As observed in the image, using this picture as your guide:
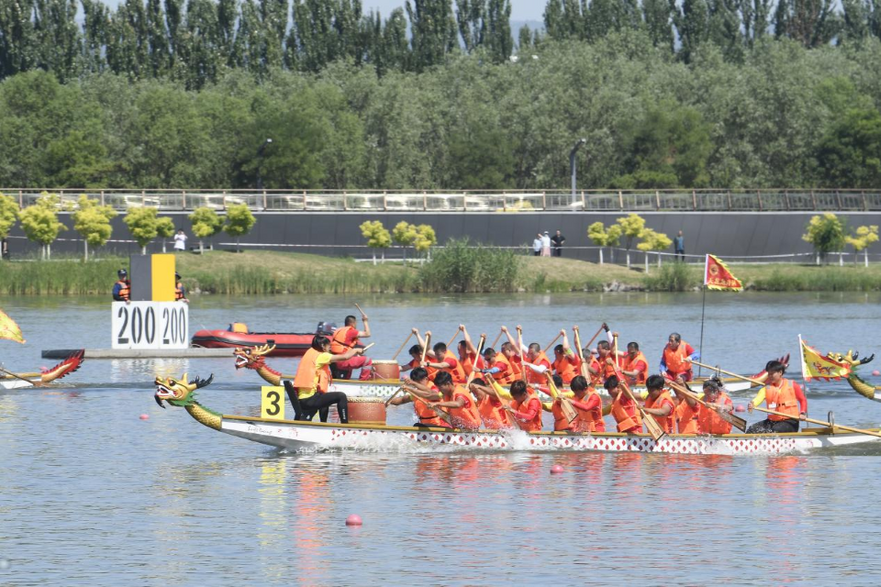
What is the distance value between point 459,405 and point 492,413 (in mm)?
1071

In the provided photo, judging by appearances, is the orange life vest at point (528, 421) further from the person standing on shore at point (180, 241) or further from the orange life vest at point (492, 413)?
the person standing on shore at point (180, 241)

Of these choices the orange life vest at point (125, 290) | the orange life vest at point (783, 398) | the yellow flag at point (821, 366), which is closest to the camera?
the orange life vest at point (783, 398)

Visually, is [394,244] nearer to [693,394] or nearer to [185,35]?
[185,35]

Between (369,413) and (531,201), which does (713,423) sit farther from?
(531,201)

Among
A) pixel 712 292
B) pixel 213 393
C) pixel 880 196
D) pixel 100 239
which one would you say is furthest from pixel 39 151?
pixel 213 393

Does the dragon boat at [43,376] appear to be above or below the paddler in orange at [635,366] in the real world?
below

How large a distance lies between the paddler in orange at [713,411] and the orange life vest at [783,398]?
2.41 feet

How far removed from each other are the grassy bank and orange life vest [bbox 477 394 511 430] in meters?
43.2

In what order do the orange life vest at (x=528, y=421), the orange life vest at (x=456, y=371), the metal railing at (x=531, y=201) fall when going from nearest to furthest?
the orange life vest at (x=528, y=421) → the orange life vest at (x=456, y=371) → the metal railing at (x=531, y=201)

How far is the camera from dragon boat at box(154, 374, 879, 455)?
2553cm

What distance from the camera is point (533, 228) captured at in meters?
81.6

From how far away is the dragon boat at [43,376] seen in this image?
1344 inches

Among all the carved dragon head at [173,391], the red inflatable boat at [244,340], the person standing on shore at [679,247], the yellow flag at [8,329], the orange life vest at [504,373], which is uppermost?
the person standing on shore at [679,247]

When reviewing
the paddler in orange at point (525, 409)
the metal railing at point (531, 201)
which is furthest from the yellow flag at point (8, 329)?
→ the metal railing at point (531, 201)
